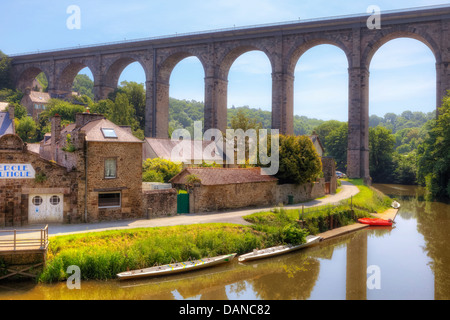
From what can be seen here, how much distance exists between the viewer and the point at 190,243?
56.6 ft

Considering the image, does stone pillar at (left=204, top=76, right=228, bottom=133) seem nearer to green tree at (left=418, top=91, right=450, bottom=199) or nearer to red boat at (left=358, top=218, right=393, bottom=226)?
green tree at (left=418, top=91, right=450, bottom=199)

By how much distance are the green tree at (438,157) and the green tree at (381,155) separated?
68.5ft

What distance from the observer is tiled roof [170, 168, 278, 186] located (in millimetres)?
23969

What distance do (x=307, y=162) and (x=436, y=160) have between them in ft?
48.5

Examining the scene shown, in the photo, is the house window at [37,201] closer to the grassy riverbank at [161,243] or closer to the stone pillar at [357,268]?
the grassy riverbank at [161,243]

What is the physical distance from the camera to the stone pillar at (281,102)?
43.1m

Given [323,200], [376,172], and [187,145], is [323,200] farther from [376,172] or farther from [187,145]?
[376,172]

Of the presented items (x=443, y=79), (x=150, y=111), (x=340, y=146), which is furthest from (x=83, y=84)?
(x=443, y=79)

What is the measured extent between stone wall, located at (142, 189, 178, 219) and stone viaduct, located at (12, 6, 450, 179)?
76.4ft

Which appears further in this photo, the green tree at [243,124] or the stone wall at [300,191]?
the green tree at [243,124]

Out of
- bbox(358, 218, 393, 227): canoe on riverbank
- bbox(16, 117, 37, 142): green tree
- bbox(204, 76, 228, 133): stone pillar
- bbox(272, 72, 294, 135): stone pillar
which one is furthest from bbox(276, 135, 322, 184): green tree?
bbox(16, 117, 37, 142): green tree

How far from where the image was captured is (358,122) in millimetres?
40281

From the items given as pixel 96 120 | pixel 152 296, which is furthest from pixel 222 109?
pixel 152 296

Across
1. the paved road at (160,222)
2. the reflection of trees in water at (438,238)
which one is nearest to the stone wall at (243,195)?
the paved road at (160,222)
